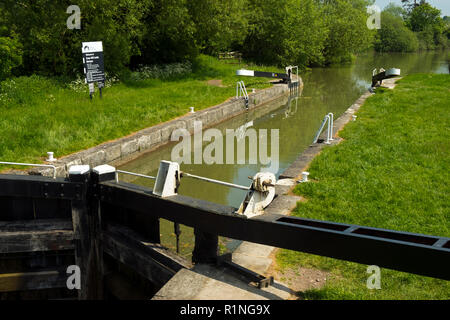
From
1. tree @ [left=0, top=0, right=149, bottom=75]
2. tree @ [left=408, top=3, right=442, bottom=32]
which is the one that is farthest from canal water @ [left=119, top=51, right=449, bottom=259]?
tree @ [left=408, top=3, right=442, bottom=32]

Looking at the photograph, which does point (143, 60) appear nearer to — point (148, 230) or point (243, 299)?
point (148, 230)

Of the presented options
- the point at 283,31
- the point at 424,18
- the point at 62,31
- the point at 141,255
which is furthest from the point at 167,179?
the point at 424,18

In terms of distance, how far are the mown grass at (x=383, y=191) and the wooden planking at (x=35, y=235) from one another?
7.61 ft

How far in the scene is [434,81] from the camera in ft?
68.1

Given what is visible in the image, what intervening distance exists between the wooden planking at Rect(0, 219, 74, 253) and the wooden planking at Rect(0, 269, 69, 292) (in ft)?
1.12

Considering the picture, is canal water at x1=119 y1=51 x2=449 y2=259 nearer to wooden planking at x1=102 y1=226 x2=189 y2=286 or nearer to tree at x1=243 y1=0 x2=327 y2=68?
wooden planking at x1=102 y1=226 x2=189 y2=286

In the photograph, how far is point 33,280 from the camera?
186 inches

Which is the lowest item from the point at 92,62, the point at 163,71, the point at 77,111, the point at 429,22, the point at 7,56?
the point at 77,111

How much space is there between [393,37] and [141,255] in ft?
228

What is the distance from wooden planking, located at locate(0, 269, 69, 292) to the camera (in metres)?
4.72

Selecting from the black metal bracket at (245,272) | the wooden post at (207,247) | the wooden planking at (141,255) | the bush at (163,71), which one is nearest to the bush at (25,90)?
the bush at (163,71)

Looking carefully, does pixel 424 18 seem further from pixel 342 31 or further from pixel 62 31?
pixel 62 31

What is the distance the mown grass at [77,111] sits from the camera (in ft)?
27.8

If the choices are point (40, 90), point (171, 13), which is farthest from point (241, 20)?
point (40, 90)
